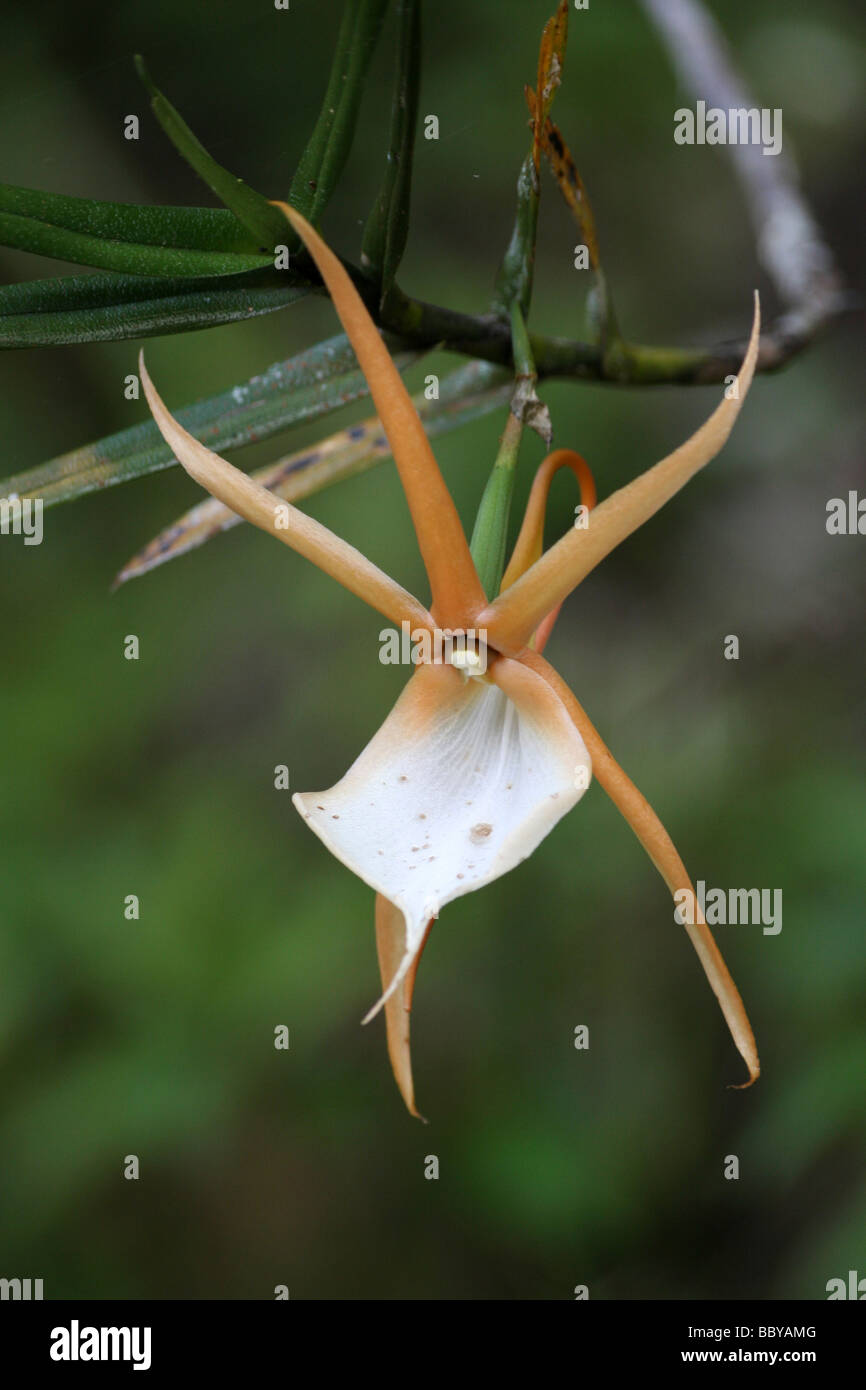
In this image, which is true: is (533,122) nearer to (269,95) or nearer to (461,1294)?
(269,95)

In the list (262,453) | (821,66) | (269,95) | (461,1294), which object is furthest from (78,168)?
(461,1294)

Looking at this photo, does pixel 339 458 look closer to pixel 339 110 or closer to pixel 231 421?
pixel 231 421

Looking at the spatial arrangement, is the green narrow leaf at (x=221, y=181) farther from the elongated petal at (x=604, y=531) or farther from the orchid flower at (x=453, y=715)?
the elongated petal at (x=604, y=531)

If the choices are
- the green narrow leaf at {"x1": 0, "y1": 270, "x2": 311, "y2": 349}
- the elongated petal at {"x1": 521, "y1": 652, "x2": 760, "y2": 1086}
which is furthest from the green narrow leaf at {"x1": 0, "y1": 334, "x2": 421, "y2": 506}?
the elongated petal at {"x1": 521, "y1": 652, "x2": 760, "y2": 1086}

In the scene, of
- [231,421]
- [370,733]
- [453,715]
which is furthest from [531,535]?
[370,733]

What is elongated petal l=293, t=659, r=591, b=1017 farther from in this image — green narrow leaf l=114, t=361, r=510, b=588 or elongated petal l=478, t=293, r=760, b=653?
green narrow leaf l=114, t=361, r=510, b=588

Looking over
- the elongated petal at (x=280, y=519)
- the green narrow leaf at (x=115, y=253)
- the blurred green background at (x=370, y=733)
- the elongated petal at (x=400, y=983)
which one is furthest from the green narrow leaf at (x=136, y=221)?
the blurred green background at (x=370, y=733)
